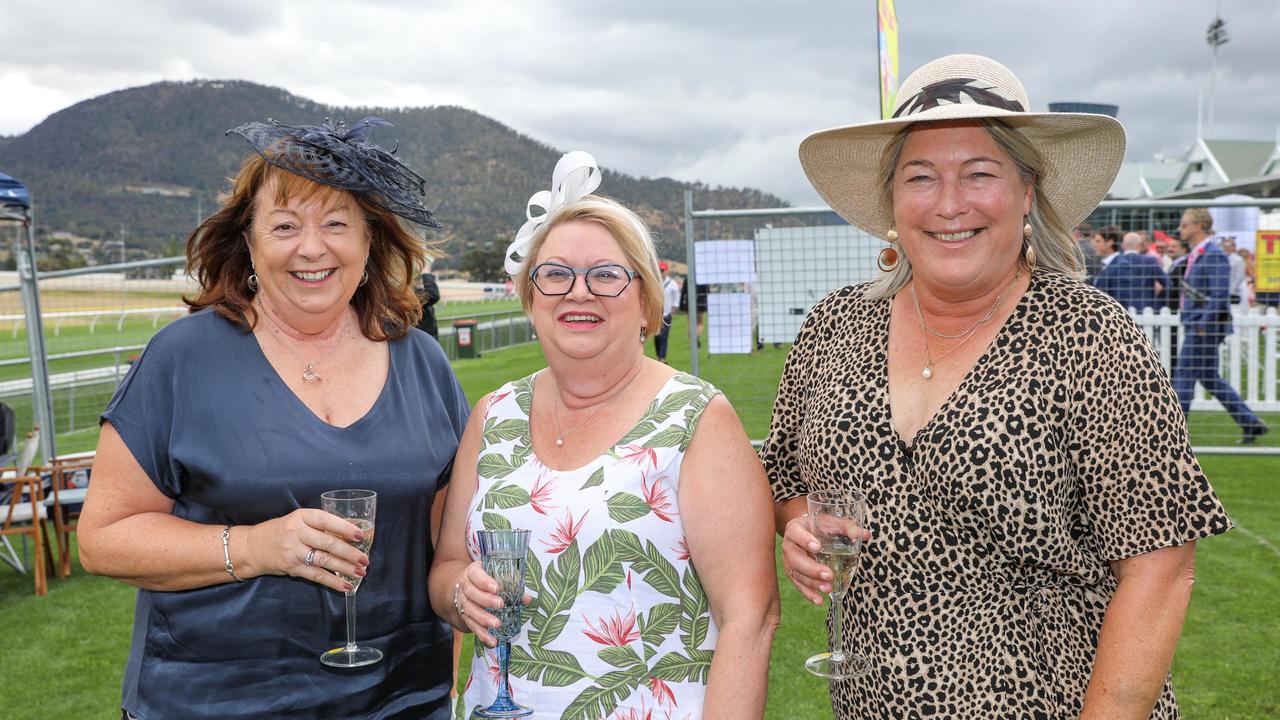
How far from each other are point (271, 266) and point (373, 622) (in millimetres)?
923

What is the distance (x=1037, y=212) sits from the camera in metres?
2.27

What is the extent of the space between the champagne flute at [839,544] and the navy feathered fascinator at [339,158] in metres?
1.32

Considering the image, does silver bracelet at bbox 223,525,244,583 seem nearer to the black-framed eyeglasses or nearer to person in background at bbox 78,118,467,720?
person in background at bbox 78,118,467,720

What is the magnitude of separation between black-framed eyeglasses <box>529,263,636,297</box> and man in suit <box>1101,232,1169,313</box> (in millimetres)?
8939

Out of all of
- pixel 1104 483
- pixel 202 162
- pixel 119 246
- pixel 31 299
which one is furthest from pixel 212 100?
pixel 1104 483

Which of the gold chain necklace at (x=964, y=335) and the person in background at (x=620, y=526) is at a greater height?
the gold chain necklace at (x=964, y=335)

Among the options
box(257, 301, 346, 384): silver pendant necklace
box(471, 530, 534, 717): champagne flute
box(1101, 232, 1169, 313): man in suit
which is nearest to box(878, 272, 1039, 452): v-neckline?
box(471, 530, 534, 717): champagne flute

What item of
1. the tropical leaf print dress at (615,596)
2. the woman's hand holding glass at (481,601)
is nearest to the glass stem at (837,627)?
the tropical leaf print dress at (615,596)

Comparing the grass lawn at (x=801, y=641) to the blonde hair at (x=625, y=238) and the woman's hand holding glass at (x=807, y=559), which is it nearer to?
the woman's hand holding glass at (x=807, y=559)

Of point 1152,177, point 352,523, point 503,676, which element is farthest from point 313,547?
point 1152,177

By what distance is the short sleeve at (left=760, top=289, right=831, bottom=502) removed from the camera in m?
2.49

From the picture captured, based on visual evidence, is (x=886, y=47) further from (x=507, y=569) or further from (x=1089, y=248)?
(x=507, y=569)

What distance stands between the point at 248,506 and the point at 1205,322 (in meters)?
9.97

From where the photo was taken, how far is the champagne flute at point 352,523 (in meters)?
2.15
